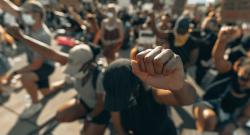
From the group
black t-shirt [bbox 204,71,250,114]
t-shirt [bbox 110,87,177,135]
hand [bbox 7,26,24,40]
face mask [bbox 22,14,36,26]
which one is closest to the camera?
t-shirt [bbox 110,87,177,135]

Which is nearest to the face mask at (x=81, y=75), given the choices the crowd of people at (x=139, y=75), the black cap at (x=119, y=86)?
the crowd of people at (x=139, y=75)

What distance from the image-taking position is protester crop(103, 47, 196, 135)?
50.8 inches

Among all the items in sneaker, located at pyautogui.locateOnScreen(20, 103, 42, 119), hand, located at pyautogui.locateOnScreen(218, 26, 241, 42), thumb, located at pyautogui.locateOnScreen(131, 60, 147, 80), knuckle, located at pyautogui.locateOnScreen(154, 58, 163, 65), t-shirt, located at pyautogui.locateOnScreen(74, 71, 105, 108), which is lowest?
sneaker, located at pyautogui.locateOnScreen(20, 103, 42, 119)

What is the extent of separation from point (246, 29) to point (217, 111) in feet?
8.27

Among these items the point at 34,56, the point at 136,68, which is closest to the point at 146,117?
the point at 136,68

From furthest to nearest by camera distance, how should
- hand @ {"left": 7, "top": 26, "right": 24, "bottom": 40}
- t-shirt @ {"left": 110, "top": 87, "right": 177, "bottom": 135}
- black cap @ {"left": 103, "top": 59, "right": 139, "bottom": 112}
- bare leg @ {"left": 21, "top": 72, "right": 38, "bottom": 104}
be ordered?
bare leg @ {"left": 21, "top": 72, "right": 38, "bottom": 104}
hand @ {"left": 7, "top": 26, "right": 24, "bottom": 40}
t-shirt @ {"left": 110, "top": 87, "right": 177, "bottom": 135}
black cap @ {"left": 103, "top": 59, "right": 139, "bottom": 112}

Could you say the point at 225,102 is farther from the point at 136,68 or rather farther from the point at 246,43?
the point at 136,68

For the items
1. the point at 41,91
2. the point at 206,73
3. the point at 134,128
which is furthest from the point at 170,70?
the point at 206,73

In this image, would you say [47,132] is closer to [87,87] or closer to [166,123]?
[87,87]

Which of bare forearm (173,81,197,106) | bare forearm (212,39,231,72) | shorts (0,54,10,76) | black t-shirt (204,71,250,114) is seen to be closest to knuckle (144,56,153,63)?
bare forearm (173,81,197,106)

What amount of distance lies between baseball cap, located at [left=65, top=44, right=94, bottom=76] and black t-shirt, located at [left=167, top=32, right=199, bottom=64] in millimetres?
1868

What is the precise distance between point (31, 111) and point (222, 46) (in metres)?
2.82

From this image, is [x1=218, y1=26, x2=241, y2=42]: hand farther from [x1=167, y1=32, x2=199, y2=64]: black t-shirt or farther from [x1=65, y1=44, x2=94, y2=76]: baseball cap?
[x1=65, y1=44, x2=94, y2=76]: baseball cap

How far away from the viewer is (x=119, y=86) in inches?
79.0
